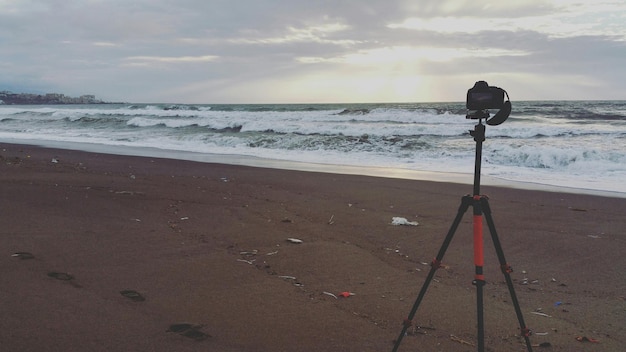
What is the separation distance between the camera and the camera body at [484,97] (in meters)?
2.41

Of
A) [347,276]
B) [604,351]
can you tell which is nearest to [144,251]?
[347,276]

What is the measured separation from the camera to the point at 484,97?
2434 millimetres

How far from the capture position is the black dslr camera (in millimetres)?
2410

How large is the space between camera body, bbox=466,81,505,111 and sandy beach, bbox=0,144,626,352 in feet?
4.87

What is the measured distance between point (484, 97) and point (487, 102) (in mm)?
32

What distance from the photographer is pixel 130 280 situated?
365 cm

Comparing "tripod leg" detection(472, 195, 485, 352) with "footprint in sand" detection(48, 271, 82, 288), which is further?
"footprint in sand" detection(48, 271, 82, 288)

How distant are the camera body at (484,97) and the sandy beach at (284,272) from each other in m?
1.48

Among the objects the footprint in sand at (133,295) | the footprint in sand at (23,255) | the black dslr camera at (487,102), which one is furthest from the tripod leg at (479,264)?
the footprint in sand at (23,255)

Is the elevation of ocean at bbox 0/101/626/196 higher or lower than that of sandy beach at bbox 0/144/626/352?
higher

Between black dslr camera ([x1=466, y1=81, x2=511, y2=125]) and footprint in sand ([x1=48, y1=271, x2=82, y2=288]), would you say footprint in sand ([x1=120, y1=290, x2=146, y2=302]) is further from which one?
black dslr camera ([x1=466, y1=81, x2=511, y2=125])

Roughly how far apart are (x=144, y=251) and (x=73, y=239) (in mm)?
809

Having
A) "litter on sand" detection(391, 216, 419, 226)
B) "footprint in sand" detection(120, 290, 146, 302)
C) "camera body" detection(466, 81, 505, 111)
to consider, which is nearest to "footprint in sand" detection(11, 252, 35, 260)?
"footprint in sand" detection(120, 290, 146, 302)

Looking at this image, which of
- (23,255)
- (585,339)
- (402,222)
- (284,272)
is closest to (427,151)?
(402,222)
